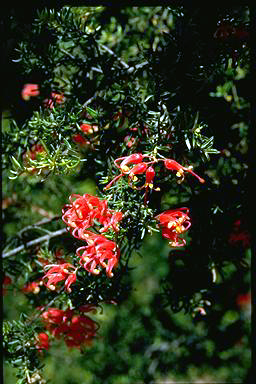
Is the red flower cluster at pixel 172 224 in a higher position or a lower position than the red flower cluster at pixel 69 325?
higher

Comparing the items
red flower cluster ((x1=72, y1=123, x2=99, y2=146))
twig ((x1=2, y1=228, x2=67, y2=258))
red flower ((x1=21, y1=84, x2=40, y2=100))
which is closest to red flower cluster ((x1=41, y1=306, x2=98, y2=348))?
twig ((x1=2, y1=228, x2=67, y2=258))

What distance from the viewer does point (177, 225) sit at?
1176mm

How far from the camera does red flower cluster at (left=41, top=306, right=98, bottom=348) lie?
1591 mm

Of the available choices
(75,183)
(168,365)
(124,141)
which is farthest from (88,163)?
(168,365)

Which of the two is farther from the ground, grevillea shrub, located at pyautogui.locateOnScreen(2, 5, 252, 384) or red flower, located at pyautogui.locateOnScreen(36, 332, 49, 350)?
grevillea shrub, located at pyautogui.locateOnScreen(2, 5, 252, 384)

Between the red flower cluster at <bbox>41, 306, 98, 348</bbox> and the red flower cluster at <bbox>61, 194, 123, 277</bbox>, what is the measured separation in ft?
1.56

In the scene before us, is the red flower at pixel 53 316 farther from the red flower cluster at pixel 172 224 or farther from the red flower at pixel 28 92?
the red flower at pixel 28 92

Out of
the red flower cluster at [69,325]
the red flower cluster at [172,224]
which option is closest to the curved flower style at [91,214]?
the red flower cluster at [172,224]

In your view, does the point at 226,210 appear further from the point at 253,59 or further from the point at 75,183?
the point at 75,183

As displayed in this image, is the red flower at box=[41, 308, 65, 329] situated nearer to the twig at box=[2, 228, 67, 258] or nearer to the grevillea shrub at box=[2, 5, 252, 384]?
the grevillea shrub at box=[2, 5, 252, 384]

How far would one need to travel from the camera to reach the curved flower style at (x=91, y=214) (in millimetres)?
1124

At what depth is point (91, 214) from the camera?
3.77 ft

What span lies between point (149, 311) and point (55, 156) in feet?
6.23

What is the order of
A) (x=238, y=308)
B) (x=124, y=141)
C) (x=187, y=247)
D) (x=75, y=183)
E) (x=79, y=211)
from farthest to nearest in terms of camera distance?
(x=238, y=308) → (x=75, y=183) → (x=187, y=247) → (x=124, y=141) → (x=79, y=211)
